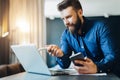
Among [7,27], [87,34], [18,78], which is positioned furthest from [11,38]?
[18,78]

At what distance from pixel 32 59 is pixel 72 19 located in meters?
0.71

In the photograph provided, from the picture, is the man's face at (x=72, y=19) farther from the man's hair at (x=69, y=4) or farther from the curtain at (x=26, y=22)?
the curtain at (x=26, y=22)

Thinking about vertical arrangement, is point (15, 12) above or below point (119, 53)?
above

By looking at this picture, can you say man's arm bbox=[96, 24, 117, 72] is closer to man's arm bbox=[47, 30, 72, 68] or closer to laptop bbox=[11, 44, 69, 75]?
man's arm bbox=[47, 30, 72, 68]

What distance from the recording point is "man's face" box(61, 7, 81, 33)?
2.04 meters

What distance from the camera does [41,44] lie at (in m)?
3.53

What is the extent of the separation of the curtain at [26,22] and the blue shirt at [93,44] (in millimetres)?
1531

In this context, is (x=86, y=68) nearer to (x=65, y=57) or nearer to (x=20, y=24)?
(x=65, y=57)

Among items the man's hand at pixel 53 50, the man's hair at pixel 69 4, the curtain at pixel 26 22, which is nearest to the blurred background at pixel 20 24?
the curtain at pixel 26 22

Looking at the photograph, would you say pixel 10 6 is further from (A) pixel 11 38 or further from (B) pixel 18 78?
(B) pixel 18 78

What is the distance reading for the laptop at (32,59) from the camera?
1.41 meters

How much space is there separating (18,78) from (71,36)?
82 cm

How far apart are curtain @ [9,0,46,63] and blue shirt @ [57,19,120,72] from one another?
153 centimetres

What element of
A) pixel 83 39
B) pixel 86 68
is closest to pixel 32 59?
pixel 86 68
